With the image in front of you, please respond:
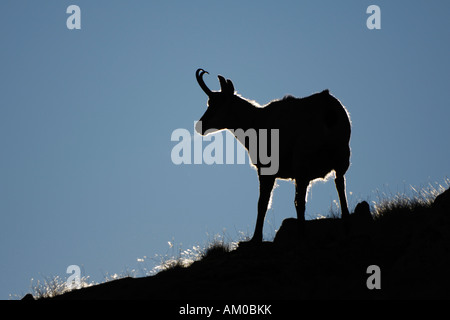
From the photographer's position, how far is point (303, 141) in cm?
1014

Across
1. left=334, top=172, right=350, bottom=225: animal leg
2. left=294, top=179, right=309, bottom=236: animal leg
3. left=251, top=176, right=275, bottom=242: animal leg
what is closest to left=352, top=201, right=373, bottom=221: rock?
left=334, top=172, right=350, bottom=225: animal leg

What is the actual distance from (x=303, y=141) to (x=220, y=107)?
2.69 m

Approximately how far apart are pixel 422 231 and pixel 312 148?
2714 millimetres

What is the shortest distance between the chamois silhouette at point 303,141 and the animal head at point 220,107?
276 millimetres

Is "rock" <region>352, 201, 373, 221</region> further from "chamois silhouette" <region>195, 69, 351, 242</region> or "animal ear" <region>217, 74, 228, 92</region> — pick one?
"animal ear" <region>217, 74, 228, 92</region>

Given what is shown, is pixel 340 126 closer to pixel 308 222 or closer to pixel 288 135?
pixel 288 135

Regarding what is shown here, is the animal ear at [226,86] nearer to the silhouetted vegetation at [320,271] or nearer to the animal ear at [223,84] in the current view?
the animal ear at [223,84]

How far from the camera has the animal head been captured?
480 inches

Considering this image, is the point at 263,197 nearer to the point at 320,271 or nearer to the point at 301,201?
the point at 301,201

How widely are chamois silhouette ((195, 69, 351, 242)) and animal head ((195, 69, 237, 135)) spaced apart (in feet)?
0.91

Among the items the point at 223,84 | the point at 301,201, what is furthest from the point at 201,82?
the point at 301,201

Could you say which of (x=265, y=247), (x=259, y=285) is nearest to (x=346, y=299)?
(x=259, y=285)

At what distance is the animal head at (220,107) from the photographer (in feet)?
40.0
